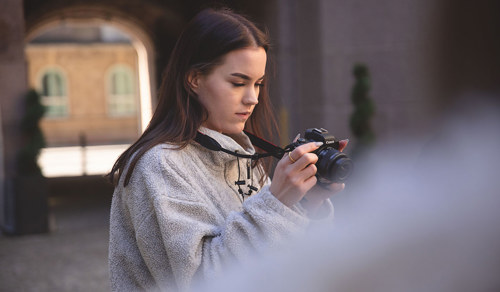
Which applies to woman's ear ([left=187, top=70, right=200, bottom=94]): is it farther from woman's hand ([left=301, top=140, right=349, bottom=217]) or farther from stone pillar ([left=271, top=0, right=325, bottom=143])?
stone pillar ([left=271, top=0, right=325, bottom=143])

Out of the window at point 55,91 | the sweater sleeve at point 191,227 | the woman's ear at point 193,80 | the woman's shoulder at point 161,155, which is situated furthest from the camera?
the window at point 55,91

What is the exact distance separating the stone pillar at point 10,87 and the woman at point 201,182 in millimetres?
5793

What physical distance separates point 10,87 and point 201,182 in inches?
238

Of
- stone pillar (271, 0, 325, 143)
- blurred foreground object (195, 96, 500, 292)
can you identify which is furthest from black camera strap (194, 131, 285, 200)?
stone pillar (271, 0, 325, 143)

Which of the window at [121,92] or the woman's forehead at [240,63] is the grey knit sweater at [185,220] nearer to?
the woman's forehead at [240,63]

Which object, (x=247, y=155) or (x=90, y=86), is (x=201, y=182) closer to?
(x=247, y=155)

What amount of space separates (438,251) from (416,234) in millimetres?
63

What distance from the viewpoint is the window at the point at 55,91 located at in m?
27.1

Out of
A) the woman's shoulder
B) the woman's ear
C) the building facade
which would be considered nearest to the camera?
the woman's shoulder

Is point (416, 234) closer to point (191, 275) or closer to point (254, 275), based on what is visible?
point (254, 275)

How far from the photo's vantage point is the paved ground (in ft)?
16.2

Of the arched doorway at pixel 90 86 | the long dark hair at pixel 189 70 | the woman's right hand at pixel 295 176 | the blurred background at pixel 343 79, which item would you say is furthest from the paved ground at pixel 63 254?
the arched doorway at pixel 90 86

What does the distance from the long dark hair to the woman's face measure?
0.02 meters

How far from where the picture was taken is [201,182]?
1497 millimetres
